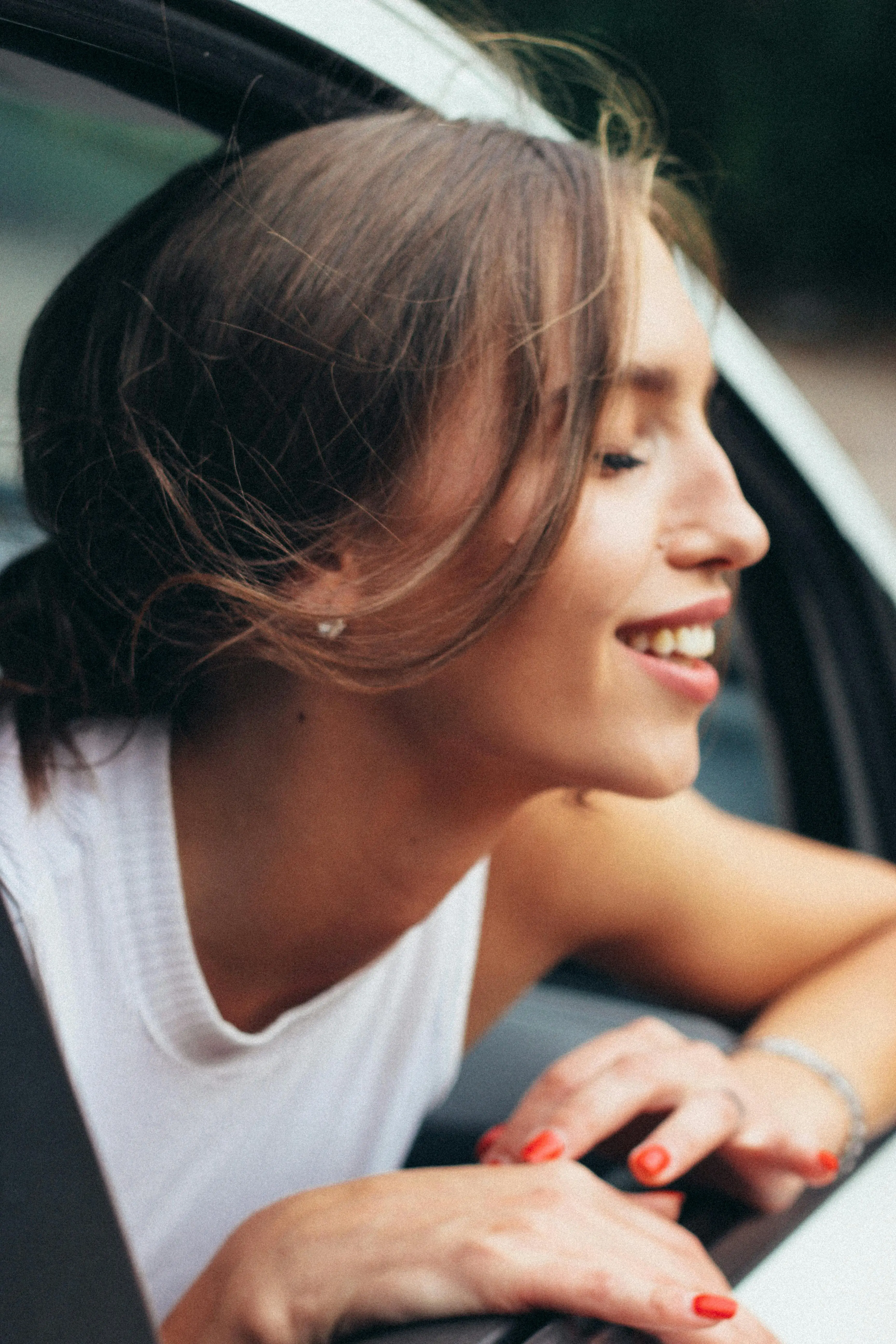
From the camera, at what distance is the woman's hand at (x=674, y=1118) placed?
3.77 ft

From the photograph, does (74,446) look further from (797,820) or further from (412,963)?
(797,820)

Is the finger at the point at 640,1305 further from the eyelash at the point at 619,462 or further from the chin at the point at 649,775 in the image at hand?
the eyelash at the point at 619,462

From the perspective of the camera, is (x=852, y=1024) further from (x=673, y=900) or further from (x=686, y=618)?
(x=686, y=618)

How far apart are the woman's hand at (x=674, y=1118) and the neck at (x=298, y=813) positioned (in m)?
0.26

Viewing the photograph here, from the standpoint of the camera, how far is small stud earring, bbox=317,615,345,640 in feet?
3.73

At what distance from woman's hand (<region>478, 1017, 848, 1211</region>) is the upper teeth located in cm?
40

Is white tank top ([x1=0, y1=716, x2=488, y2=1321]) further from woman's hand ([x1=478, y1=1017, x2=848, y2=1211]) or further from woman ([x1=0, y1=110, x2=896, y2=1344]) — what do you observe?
woman's hand ([x1=478, y1=1017, x2=848, y2=1211])

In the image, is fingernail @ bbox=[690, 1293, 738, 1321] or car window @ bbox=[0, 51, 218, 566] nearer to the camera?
fingernail @ bbox=[690, 1293, 738, 1321]

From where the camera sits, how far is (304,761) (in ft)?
4.12

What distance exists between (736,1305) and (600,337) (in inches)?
30.4

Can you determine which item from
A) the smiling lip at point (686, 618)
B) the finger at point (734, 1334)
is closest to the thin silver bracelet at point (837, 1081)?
the finger at point (734, 1334)

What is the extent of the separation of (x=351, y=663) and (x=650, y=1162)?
52 centimetres

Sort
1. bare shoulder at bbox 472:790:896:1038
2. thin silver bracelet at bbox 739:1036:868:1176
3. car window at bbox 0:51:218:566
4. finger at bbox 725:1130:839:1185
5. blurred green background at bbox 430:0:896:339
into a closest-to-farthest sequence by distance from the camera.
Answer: car window at bbox 0:51:218:566
finger at bbox 725:1130:839:1185
thin silver bracelet at bbox 739:1036:868:1176
bare shoulder at bbox 472:790:896:1038
blurred green background at bbox 430:0:896:339

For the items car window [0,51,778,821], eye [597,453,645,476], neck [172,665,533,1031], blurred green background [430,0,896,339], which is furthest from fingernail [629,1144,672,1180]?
blurred green background [430,0,896,339]
